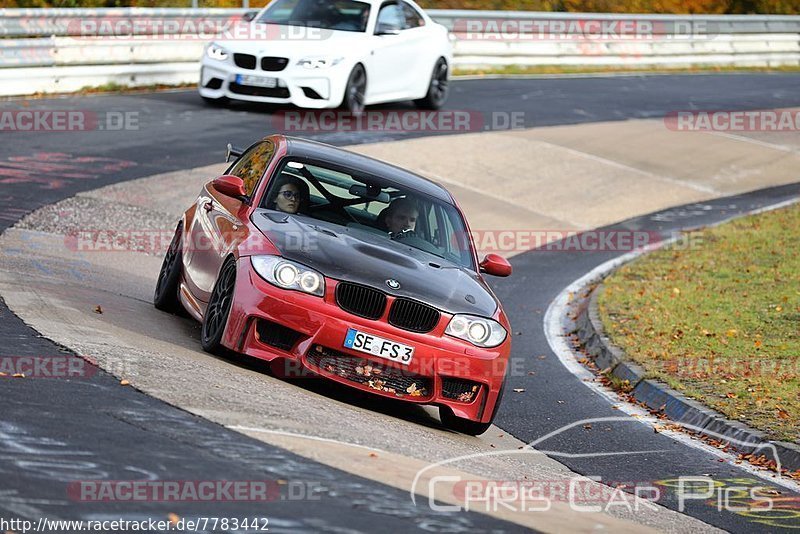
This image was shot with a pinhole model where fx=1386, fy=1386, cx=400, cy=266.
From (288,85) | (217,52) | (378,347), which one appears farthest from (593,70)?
(378,347)

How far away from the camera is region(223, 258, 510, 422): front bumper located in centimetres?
832

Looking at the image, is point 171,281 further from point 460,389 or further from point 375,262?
point 460,389

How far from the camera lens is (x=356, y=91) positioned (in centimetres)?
2184

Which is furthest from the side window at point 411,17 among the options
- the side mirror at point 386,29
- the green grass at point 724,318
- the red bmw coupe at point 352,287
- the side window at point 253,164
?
the red bmw coupe at point 352,287

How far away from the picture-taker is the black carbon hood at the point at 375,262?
28.0 feet

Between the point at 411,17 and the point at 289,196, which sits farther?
the point at 411,17

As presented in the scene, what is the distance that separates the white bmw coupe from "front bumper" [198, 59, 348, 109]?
0.05 feet

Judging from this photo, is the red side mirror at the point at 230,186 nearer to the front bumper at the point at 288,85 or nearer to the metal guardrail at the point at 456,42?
the front bumper at the point at 288,85
